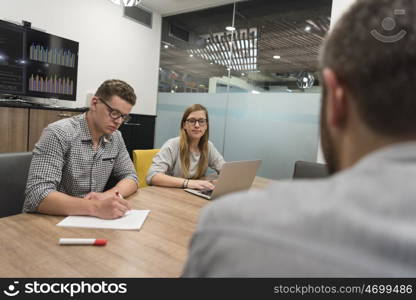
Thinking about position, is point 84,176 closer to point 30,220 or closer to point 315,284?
point 30,220

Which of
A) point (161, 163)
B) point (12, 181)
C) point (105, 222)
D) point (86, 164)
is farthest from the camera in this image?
point (161, 163)

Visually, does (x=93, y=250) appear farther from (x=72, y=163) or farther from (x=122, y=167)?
(x=122, y=167)

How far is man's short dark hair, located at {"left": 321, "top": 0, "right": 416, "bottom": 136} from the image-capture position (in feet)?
1.20

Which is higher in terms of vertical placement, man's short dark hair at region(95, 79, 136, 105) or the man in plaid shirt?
man's short dark hair at region(95, 79, 136, 105)

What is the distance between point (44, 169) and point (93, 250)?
654mm

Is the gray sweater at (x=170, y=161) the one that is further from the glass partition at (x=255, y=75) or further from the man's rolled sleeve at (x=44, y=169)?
the glass partition at (x=255, y=75)

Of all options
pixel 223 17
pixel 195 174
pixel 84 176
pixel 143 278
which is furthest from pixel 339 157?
pixel 223 17

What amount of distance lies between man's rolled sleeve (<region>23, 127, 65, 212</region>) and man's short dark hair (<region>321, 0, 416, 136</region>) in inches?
52.6

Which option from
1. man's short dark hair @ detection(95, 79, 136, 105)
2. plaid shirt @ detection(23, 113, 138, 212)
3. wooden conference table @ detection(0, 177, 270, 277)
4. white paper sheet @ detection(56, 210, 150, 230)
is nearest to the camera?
wooden conference table @ detection(0, 177, 270, 277)

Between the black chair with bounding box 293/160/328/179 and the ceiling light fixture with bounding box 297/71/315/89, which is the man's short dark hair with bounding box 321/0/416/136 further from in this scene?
the ceiling light fixture with bounding box 297/71/315/89

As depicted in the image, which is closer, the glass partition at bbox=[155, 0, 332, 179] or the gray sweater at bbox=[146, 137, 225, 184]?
the gray sweater at bbox=[146, 137, 225, 184]

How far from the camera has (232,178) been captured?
5.69ft

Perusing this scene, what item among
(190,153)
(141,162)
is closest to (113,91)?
(141,162)

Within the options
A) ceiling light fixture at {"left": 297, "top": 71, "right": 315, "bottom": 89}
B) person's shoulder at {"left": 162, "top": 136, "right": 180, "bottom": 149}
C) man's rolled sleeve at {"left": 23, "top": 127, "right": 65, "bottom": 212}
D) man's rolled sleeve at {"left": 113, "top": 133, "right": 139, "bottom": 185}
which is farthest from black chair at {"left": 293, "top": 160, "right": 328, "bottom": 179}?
man's rolled sleeve at {"left": 23, "top": 127, "right": 65, "bottom": 212}
